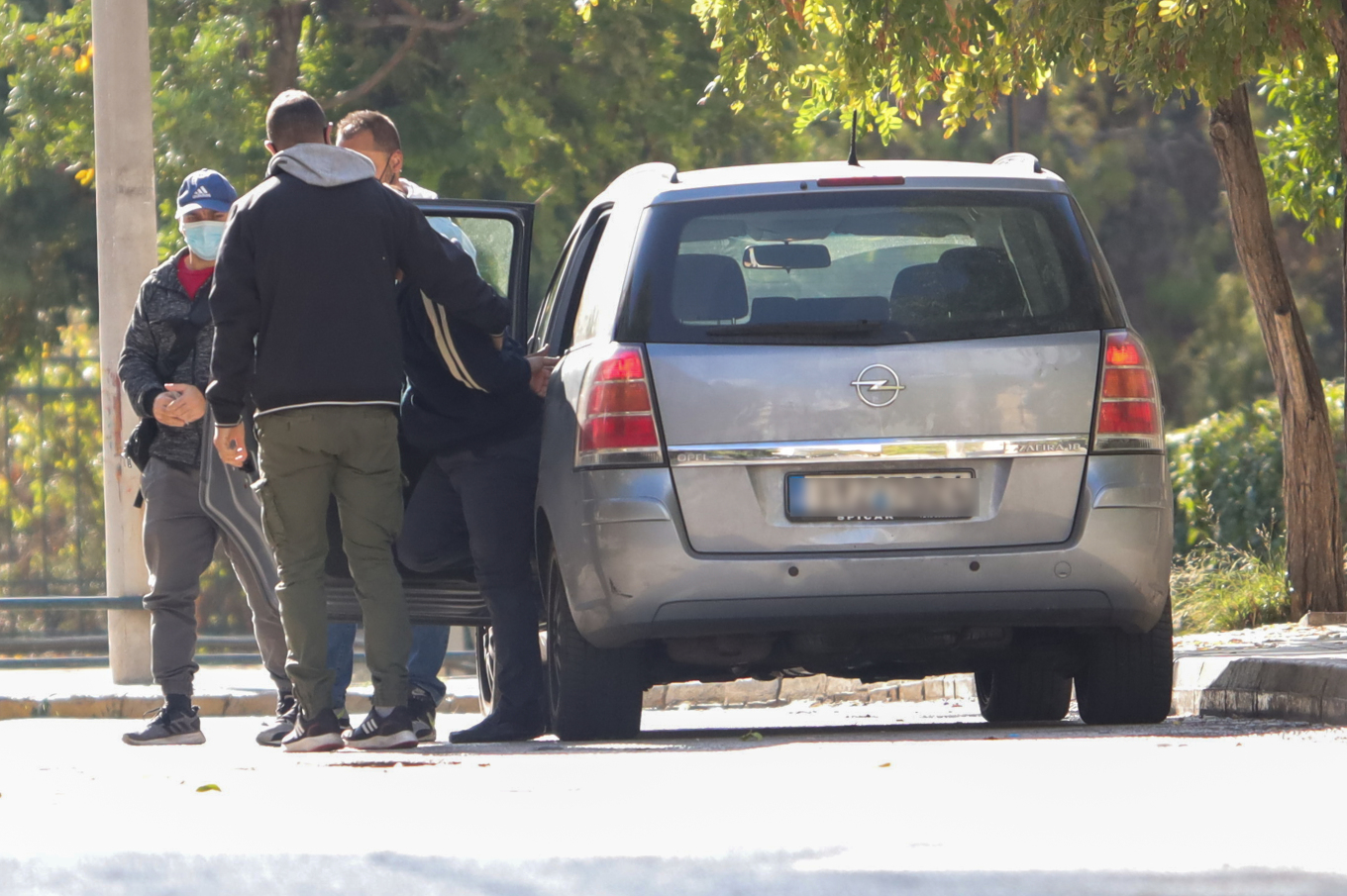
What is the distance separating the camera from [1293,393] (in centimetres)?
1119

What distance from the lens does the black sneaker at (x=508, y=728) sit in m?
7.26

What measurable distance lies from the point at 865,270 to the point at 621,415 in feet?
2.79

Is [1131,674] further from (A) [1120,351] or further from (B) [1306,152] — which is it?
(B) [1306,152]

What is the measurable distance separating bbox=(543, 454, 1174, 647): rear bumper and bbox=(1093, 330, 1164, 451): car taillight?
0.19 feet

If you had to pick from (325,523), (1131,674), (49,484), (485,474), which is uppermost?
(485,474)

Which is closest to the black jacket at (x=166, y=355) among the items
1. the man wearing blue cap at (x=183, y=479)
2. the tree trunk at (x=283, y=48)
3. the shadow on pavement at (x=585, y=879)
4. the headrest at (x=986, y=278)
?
the man wearing blue cap at (x=183, y=479)

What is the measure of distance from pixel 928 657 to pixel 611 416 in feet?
4.55

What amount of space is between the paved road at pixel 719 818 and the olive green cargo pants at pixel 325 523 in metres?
0.31

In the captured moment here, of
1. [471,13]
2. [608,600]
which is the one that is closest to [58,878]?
[608,600]

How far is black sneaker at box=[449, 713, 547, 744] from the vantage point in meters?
7.26

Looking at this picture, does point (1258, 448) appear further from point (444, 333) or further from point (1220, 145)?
point (444, 333)

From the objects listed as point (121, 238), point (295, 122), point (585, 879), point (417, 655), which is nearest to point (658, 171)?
point (295, 122)

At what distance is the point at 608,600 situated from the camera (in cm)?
644

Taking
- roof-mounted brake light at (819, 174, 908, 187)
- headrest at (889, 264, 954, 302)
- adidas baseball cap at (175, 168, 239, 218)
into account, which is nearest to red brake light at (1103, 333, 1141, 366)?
headrest at (889, 264, 954, 302)
